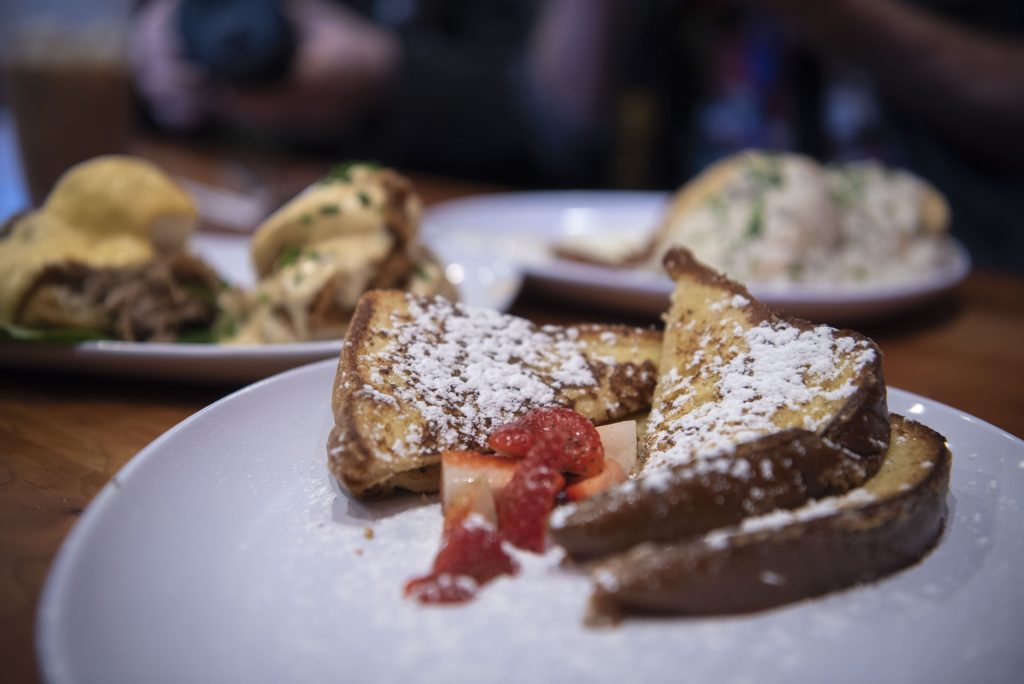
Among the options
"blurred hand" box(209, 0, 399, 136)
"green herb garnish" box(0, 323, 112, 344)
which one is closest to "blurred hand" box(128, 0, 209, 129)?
"blurred hand" box(209, 0, 399, 136)

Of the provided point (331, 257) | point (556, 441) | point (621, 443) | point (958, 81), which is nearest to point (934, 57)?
point (958, 81)

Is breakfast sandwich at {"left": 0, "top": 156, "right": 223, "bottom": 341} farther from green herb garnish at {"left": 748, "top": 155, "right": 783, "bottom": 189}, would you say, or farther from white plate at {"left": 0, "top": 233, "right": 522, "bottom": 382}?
green herb garnish at {"left": 748, "top": 155, "right": 783, "bottom": 189}

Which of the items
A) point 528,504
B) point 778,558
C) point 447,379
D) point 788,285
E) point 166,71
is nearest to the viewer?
point 778,558

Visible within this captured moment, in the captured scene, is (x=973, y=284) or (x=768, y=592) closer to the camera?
(x=768, y=592)

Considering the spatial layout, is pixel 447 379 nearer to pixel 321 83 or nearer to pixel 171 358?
pixel 171 358

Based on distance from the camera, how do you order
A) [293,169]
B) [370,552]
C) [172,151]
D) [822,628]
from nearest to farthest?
[822,628]
[370,552]
[293,169]
[172,151]

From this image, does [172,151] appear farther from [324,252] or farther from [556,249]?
[324,252]

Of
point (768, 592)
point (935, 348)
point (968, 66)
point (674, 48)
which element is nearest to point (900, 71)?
point (968, 66)
